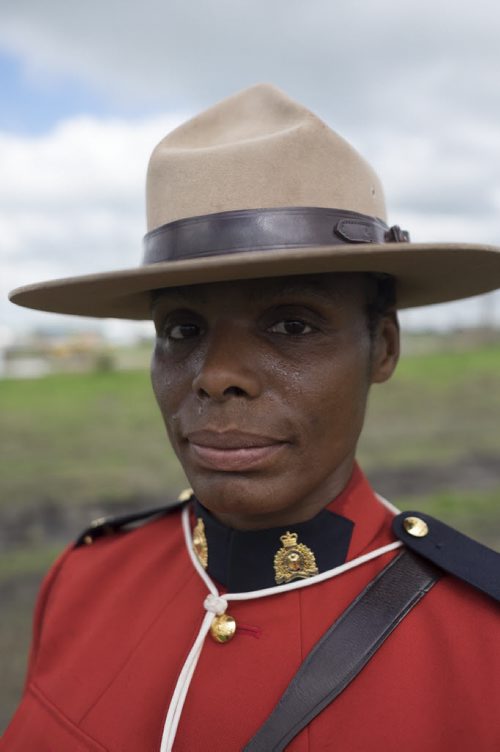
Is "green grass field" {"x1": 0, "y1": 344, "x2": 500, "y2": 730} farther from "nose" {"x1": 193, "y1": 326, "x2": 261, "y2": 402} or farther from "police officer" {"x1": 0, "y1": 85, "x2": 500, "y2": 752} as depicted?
"nose" {"x1": 193, "y1": 326, "x2": 261, "y2": 402}

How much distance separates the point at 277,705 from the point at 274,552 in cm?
35

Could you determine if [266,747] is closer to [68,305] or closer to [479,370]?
[68,305]

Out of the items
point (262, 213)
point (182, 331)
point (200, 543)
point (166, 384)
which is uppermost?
point (262, 213)

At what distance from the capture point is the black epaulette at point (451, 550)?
5.32 feet

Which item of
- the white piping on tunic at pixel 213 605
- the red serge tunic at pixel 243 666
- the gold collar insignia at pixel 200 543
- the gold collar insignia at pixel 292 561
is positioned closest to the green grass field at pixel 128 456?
the red serge tunic at pixel 243 666

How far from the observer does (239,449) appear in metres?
1.56

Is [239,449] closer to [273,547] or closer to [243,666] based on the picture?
[273,547]

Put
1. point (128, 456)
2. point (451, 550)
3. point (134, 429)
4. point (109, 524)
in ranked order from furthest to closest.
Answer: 1. point (134, 429)
2. point (128, 456)
3. point (109, 524)
4. point (451, 550)

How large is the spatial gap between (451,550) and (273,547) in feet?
1.39

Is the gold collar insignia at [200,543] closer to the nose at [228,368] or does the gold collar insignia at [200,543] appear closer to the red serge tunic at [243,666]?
the red serge tunic at [243,666]

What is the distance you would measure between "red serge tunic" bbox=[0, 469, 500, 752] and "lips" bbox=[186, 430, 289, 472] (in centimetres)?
30

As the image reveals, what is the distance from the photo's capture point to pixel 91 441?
31.0 ft

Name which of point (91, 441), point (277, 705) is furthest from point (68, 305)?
point (91, 441)

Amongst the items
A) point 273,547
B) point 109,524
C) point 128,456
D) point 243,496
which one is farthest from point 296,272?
point 128,456
